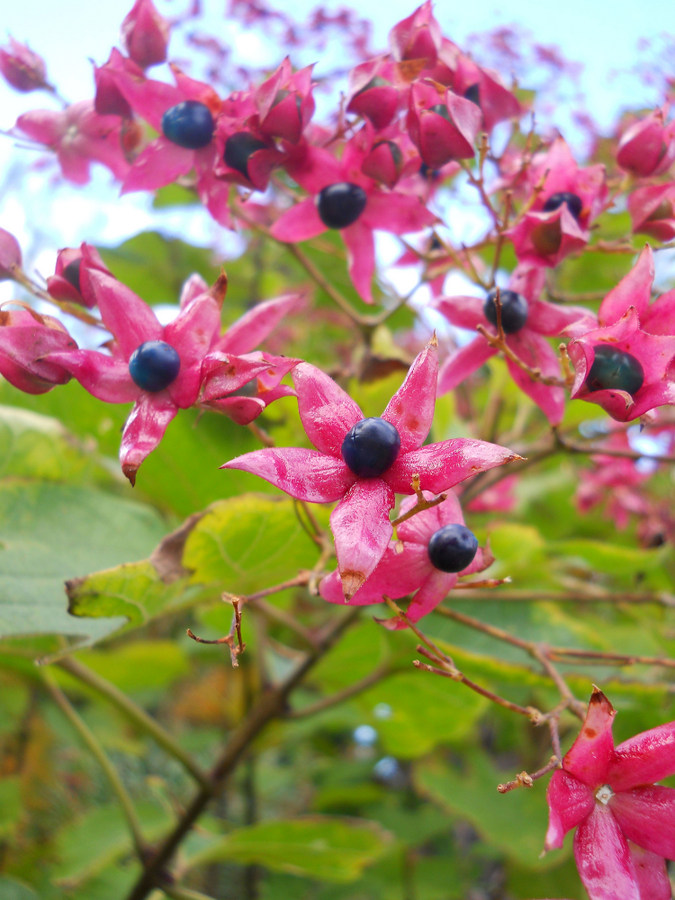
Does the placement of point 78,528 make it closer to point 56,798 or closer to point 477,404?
point 56,798

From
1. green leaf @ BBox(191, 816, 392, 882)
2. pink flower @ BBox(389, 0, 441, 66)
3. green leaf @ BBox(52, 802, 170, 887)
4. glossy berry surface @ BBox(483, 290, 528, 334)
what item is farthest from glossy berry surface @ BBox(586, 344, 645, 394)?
green leaf @ BBox(52, 802, 170, 887)

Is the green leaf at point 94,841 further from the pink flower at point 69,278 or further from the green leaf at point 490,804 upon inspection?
the pink flower at point 69,278

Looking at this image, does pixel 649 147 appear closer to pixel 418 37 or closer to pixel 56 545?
pixel 418 37

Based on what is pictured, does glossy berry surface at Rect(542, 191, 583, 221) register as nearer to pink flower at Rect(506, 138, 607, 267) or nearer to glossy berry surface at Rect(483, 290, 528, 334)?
pink flower at Rect(506, 138, 607, 267)

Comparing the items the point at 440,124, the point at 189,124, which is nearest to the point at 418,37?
the point at 440,124

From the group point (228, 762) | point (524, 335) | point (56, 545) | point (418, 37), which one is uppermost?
point (418, 37)

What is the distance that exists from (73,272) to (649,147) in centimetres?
56

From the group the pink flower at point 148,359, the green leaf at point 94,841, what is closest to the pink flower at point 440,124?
the pink flower at point 148,359

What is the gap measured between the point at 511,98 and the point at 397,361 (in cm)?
29

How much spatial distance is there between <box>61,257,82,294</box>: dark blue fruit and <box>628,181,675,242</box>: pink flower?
509mm

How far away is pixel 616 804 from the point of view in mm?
459

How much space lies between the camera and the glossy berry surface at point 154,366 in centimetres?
52

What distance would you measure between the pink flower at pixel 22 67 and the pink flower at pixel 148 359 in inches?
14.2

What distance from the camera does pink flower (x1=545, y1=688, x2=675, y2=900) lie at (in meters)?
0.43
